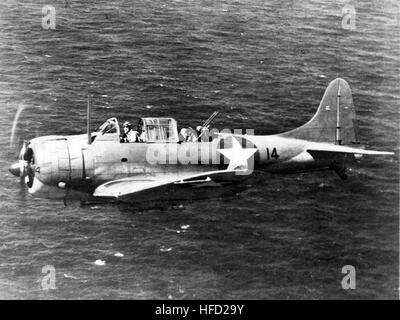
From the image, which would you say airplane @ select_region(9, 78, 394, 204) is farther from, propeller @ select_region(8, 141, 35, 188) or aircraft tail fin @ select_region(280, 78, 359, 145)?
aircraft tail fin @ select_region(280, 78, 359, 145)

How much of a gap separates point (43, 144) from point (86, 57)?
1154 inches

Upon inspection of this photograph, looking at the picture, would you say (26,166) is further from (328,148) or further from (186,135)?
(328,148)

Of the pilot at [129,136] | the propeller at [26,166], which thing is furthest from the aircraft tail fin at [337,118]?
the propeller at [26,166]

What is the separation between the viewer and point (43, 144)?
21.1m

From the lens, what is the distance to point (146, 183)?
21.4 meters

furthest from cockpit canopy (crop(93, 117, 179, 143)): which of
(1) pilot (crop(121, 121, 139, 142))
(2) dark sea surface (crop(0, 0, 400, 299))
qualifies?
(2) dark sea surface (crop(0, 0, 400, 299))

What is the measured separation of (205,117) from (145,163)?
71.3 feet

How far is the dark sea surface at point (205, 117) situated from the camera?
37062 millimetres

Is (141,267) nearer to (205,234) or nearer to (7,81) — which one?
(205,234)

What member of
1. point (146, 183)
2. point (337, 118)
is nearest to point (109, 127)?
point (146, 183)

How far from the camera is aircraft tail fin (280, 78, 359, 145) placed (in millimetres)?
26891

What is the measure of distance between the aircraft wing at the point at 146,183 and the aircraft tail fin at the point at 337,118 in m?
6.92
